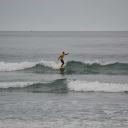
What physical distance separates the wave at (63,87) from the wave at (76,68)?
7582 millimetres

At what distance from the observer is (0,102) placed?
18812 millimetres

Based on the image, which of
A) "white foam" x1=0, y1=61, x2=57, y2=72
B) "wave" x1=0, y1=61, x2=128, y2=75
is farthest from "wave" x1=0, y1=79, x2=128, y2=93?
"white foam" x1=0, y1=61, x2=57, y2=72

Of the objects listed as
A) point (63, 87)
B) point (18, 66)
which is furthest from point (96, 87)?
point (18, 66)

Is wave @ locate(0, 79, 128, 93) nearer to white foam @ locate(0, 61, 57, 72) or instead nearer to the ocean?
the ocean

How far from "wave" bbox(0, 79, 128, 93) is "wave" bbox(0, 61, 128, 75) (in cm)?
758

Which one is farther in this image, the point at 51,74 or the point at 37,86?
the point at 51,74

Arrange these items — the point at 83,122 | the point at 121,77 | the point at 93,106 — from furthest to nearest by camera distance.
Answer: the point at 121,77 < the point at 93,106 < the point at 83,122

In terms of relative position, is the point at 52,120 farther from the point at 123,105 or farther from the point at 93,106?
the point at 123,105

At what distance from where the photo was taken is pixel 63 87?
23.4 m

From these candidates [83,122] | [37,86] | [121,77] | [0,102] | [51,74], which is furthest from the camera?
[51,74]

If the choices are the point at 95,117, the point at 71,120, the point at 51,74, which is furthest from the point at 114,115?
the point at 51,74

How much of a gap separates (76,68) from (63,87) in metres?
10.5

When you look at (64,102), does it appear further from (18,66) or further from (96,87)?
(18,66)

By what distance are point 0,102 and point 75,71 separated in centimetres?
1428
